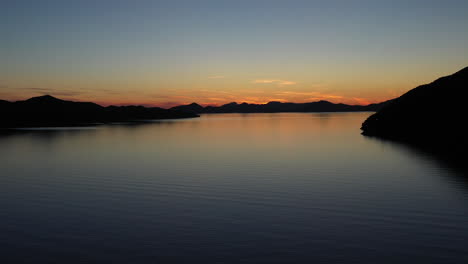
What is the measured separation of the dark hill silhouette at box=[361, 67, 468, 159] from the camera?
264 feet

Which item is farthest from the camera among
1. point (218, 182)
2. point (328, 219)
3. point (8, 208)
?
point (218, 182)

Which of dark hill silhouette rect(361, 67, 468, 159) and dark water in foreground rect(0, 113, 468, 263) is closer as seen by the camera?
dark water in foreground rect(0, 113, 468, 263)

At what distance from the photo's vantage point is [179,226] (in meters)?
21.3

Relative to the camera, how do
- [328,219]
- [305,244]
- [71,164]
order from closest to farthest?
[305,244], [328,219], [71,164]

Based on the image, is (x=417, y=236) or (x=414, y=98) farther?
(x=414, y=98)

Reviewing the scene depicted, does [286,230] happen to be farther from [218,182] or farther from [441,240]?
[218,182]

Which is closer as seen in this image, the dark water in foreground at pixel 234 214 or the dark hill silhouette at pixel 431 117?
the dark water in foreground at pixel 234 214

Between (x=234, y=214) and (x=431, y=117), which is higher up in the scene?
(x=431, y=117)

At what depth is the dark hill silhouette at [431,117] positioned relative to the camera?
80.5 m

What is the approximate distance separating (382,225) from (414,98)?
93.1m

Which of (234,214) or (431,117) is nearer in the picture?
(234,214)

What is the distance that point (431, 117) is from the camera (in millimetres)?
90500

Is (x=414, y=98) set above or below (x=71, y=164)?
above

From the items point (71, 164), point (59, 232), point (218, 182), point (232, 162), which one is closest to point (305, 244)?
point (59, 232)
